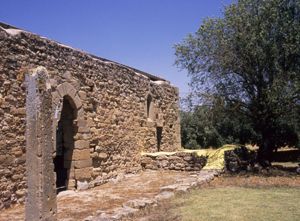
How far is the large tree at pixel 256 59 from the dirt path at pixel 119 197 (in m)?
2.99

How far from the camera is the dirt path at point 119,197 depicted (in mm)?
7328

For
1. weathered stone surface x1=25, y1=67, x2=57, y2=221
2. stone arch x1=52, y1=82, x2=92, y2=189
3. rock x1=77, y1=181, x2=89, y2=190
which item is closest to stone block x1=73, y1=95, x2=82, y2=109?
stone arch x1=52, y1=82, x2=92, y2=189

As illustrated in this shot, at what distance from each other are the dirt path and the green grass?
73 cm

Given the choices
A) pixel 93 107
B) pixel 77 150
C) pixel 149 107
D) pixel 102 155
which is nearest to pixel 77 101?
pixel 93 107

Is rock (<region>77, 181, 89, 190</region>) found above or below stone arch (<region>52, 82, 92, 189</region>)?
below

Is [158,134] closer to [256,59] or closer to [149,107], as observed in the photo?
[149,107]

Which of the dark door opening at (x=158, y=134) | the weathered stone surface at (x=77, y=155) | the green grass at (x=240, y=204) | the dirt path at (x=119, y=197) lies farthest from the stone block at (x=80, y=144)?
the dark door opening at (x=158, y=134)

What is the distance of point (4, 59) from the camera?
26.7ft

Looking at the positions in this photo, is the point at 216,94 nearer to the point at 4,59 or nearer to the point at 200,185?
the point at 200,185

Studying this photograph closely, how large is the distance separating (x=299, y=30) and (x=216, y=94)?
3.46 meters

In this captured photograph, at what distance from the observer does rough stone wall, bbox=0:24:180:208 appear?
817 centimetres

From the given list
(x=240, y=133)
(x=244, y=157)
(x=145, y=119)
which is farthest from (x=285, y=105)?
(x=240, y=133)

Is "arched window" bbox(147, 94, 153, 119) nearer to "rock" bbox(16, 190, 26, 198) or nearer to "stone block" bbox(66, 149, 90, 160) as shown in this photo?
"stone block" bbox(66, 149, 90, 160)

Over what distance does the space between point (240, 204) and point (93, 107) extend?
5.40m
